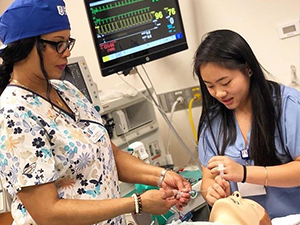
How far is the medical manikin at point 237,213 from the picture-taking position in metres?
1.18

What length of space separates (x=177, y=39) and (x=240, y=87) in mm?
951

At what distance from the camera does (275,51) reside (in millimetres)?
2414

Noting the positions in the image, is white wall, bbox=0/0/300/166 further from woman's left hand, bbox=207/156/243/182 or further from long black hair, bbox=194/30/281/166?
woman's left hand, bbox=207/156/243/182

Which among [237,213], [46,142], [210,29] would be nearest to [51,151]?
[46,142]

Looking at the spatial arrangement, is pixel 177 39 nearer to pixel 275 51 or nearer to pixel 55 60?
pixel 275 51

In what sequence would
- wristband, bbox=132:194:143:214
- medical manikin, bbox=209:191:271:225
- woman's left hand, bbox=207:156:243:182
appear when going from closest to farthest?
medical manikin, bbox=209:191:271:225 < wristband, bbox=132:194:143:214 < woman's left hand, bbox=207:156:243:182

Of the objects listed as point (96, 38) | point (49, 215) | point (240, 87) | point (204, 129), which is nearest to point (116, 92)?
point (96, 38)

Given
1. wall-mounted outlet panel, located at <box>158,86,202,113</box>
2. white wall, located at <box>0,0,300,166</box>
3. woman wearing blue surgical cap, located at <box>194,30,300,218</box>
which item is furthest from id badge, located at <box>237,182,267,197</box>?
wall-mounted outlet panel, located at <box>158,86,202,113</box>

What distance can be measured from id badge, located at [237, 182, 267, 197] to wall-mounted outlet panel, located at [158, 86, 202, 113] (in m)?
1.25

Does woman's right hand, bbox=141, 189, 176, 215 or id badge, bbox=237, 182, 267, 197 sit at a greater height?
woman's right hand, bbox=141, 189, 176, 215

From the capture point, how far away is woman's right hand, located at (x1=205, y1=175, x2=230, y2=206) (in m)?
1.47

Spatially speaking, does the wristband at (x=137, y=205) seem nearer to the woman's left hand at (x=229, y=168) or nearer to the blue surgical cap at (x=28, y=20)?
the woman's left hand at (x=229, y=168)

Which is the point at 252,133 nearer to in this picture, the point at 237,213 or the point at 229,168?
the point at 229,168

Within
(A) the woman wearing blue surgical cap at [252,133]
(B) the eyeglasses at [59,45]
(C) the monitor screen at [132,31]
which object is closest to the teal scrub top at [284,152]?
(A) the woman wearing blue surgical cap at [252,133]
